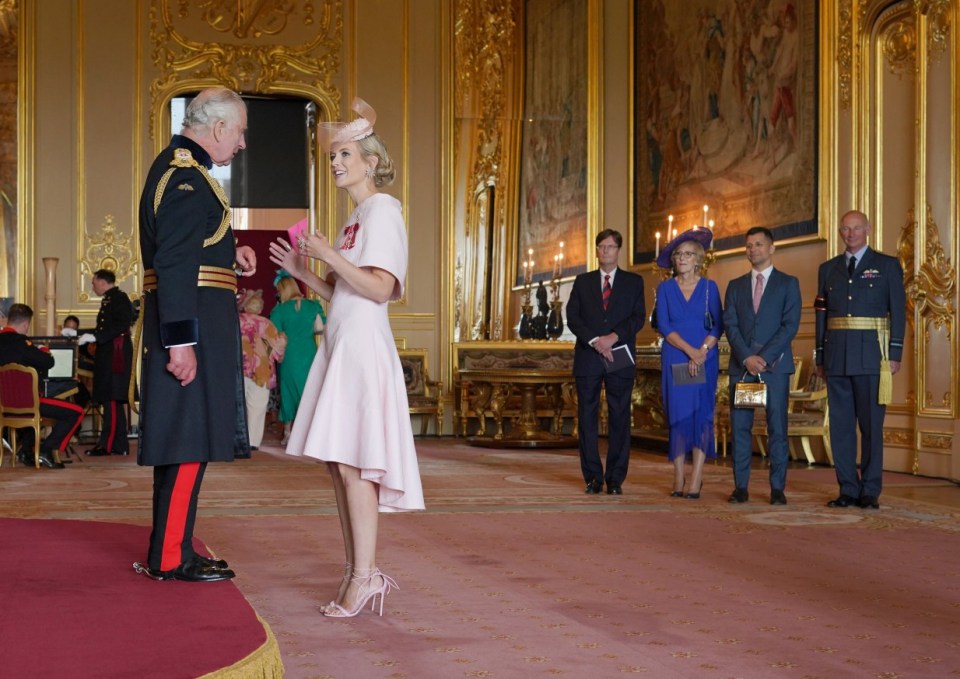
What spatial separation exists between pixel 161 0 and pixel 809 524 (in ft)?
31.9

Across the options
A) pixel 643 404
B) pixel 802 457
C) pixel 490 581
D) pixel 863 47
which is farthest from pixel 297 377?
pixel 490 581

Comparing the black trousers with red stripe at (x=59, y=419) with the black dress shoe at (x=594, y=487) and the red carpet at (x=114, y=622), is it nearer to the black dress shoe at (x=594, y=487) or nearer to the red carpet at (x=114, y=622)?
the black dress shoe at (x=594, y=487)

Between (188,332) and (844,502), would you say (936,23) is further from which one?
(188,332)

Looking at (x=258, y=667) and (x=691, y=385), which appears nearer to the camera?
(x=258, y=667)

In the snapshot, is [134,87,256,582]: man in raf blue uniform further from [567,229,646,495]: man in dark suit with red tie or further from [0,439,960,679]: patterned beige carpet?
[567,229,646,495]: man in dark suit with red tie

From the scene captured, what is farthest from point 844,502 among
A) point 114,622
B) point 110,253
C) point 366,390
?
point 110,253

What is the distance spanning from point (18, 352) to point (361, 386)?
5.77 meters

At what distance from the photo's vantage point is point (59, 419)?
29.1ft

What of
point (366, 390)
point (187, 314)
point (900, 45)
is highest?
point (900, 45)

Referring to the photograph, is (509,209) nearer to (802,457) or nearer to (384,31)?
(384,31)

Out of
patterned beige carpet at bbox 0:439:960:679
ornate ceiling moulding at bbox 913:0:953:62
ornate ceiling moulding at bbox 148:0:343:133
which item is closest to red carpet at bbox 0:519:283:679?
patterned beige carpet at bbox 0:439:960:679

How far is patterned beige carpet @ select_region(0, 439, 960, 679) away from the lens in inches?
122

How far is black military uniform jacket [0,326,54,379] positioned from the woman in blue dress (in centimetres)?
452

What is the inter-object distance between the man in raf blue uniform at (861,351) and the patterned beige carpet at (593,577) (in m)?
0.26
